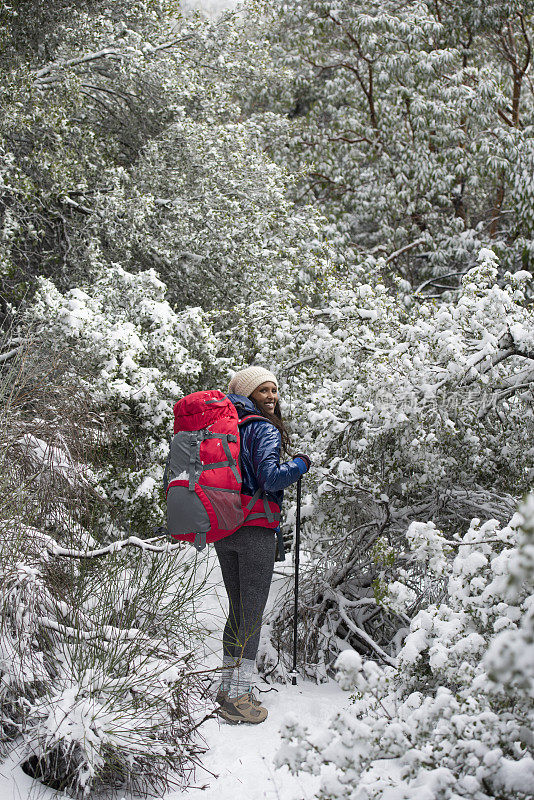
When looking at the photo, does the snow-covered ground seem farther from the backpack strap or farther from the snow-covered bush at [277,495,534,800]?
the backpack strap

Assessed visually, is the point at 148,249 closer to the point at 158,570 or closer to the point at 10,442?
the point at 10,442

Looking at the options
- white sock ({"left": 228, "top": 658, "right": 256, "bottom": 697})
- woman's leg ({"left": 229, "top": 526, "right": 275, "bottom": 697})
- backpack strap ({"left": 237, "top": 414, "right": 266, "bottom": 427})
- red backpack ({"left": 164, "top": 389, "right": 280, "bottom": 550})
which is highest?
backpack strap ({"left": 237, "top": 414, "right": 266, "bottom": 427})

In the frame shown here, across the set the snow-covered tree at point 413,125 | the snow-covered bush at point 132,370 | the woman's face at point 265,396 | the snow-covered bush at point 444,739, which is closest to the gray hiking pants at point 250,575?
the woman's face at point 265,396

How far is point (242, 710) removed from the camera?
344 centimetres

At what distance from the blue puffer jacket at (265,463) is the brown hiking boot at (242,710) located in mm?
896

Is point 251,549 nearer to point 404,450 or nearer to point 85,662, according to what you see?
point 85,662

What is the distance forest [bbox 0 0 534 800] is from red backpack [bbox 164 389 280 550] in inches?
9.9

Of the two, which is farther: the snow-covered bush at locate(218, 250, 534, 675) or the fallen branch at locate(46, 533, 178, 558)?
the snow-covered bush at locate(218, 250, 534, 675)

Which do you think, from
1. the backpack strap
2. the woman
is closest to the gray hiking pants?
the woman

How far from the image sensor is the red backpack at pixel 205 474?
3.33 metres

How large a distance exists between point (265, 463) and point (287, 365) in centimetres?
240

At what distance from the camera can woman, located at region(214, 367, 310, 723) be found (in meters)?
3.44

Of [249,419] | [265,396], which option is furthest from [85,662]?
[265,396]

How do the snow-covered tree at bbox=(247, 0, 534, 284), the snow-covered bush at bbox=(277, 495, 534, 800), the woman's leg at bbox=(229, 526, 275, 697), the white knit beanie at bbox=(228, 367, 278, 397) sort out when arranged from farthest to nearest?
the snow-covered tree at bbox=(247, 0, 534, 284) → the white knit beanie at bbox=(228, 367, 278, 397) → the woman's leg at bbox=(229, 526, 275, 697) → the snow-covered bush at bbox=(277, 495, 534, 800)
